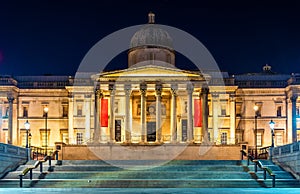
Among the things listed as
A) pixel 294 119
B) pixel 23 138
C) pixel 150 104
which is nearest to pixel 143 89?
pixel 150 104

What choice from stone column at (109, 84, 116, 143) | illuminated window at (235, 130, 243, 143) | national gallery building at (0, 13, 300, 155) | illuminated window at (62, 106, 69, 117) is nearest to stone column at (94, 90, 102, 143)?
national gallery building at (0, 13, 300, 155)

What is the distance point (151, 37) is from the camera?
2660 inches

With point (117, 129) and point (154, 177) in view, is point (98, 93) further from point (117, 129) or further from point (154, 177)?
point (154, 177)

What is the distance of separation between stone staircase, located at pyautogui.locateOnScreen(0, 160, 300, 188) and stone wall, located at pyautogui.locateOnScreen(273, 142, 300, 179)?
485mm

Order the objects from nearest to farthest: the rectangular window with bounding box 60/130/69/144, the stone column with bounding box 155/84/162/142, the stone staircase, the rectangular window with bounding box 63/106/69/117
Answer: the stone staircase < the stone column with bounding box 155/84/162/142 < the rectangular window with bounding box 60/130/69/144 < the rectangular window with bounding box 63/106/69/117

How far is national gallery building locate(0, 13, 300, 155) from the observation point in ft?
200

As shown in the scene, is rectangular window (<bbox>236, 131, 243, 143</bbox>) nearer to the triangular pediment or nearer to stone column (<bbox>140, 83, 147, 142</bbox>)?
the triangular pediment

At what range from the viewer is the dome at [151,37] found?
6750 cm

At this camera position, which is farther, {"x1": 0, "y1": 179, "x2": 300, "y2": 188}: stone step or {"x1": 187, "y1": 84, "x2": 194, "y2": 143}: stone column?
{"x1": 187, "y1": 84, "x2": 194, "y2": 143}: stone column

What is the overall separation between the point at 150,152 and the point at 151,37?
50.8 feet

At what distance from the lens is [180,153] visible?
57594 mm

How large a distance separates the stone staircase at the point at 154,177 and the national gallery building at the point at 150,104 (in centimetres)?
1514

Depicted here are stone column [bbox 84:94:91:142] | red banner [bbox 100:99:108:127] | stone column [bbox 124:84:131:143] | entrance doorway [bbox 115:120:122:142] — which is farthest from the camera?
entrance doorway [bbox 115:120:122:142]

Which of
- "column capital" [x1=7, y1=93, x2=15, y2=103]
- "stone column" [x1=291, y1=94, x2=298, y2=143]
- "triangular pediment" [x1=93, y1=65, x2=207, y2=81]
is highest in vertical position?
"triangular pediment" [x1=93, y1=65, x2=207, y2=81]
